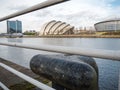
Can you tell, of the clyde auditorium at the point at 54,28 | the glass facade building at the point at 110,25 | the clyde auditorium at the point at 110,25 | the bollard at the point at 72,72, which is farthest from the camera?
the clyde auditorium at the point at 54,28

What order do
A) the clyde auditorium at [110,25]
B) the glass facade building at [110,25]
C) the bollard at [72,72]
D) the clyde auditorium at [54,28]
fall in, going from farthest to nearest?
the clyde auditorium at [54,28], the glass facade building at [110,25], the clyde auditorium at [110,25], the bollard at [72,72]

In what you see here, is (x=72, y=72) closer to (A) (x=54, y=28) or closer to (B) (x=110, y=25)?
(B) (x=110, y=25)

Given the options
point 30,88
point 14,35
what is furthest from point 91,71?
point 30,88

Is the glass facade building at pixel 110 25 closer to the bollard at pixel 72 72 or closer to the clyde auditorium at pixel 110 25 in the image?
the clyde auditorium at pixel 110 25

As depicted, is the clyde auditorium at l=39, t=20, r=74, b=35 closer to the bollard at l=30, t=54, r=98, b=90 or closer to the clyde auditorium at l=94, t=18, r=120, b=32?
the clyde auditorium at l=94, t=18, r=120, b=32

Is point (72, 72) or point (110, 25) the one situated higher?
point (110, 25)

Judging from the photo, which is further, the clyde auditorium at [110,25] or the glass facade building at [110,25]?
the glass facade building at [110,25]

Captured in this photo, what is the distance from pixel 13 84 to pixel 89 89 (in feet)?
4.85

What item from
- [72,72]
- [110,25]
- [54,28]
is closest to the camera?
[72,72]

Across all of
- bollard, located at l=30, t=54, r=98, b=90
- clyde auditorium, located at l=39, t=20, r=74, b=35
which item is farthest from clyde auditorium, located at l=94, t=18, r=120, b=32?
bollard, located at l=30, t=54, r=98, b=90

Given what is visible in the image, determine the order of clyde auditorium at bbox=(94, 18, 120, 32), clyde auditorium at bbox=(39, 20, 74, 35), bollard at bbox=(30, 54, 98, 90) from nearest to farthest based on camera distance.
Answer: bollard at bbox=(30, 54, 98, 90), clyde auditorium at bbox=(94, 18, 120, 32), clyde auditorium at bbox=(39, 20, 74, 35)

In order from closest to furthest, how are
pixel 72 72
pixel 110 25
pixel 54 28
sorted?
pixel 72 72
pixel 110 25
pixel 54 28

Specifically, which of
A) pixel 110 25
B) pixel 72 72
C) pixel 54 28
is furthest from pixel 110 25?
pixel 72 72

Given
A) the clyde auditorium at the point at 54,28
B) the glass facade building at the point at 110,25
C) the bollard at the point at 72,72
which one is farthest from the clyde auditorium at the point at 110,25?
the bollard at the point at 72,72
